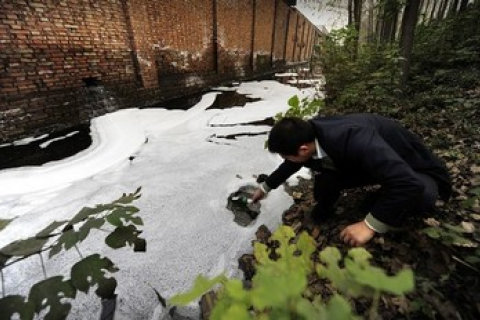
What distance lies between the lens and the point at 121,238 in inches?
34.4

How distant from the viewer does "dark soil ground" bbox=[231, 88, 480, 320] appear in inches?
46.9

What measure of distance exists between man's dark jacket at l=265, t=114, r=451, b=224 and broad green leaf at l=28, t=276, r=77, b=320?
136 centimetres

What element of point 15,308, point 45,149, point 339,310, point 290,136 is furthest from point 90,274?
point 45,149

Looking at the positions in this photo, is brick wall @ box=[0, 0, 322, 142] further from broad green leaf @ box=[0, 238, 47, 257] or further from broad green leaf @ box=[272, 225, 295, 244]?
broad green leaf @ box=[272, 225, 295, 244]

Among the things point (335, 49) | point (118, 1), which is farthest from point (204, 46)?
point (335, 49)

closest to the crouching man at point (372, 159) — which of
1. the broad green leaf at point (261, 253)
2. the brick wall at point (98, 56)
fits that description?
the broad green leaf at point (261, 253)

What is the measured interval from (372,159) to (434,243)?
613mm

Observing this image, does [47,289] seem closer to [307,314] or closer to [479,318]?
[307,314]

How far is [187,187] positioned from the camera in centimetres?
289

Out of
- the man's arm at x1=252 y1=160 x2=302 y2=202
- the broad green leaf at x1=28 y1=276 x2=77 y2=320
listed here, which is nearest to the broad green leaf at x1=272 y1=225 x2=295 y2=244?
the broad green leaf at x1=28 y1=276 x2=77 y2=320

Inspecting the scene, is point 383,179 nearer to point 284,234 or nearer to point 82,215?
point 284,234

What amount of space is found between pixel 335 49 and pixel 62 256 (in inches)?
218

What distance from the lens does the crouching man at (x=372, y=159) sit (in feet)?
4.62

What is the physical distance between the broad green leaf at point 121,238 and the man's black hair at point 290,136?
931mm
